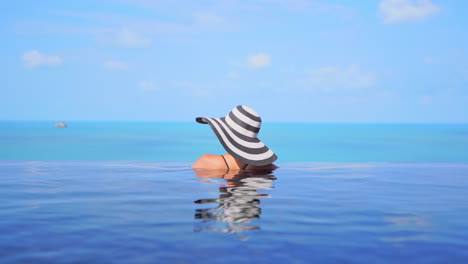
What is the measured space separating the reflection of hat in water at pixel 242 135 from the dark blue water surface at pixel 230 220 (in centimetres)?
45

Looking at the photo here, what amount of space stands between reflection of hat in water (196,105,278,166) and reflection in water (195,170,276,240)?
0.42 metres

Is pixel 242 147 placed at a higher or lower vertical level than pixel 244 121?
lower

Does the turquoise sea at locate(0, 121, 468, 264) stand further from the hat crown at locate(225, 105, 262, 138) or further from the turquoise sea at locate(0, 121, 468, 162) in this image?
the turquoise sea at locate(0, 121, 468, 162)

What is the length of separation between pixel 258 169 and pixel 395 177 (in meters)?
3.06

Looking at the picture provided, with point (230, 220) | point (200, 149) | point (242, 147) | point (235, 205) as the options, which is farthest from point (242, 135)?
point (200, 149)

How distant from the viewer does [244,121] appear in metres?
9.62

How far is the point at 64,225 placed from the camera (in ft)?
17.1

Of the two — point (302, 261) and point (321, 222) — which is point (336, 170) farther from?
point (302, 261)

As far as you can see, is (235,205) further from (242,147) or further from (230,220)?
(242,147)

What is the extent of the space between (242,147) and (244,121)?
0.51 metres

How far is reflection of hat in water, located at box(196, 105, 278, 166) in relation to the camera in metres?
9.44

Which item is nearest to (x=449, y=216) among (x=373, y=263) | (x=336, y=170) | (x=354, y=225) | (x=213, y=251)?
(x=354, y=225)

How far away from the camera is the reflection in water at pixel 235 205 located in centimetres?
509

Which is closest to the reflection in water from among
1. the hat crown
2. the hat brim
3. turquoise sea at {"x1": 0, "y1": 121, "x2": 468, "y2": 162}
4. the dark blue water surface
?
the dark blue water surface
